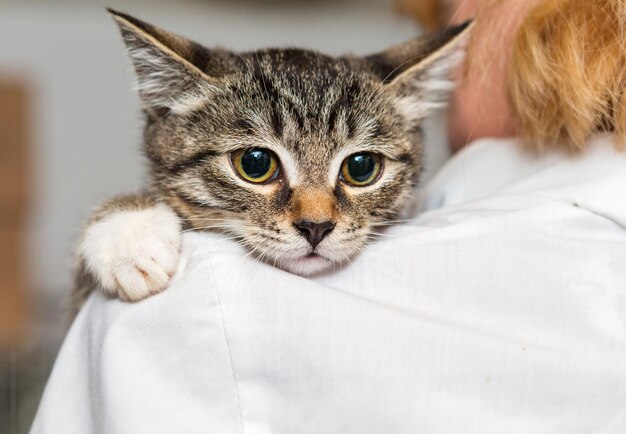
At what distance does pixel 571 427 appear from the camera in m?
0.82

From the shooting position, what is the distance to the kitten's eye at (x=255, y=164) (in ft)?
3.73

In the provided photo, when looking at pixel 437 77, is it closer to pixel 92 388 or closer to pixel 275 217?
pixel 275 217

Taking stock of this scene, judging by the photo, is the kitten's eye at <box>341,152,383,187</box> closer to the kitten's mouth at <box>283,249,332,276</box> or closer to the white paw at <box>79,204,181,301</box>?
the kitten's mouth at <box>283,249,332,276</box>

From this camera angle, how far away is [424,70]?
133cm

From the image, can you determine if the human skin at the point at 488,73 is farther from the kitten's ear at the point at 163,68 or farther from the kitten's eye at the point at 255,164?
the kitten's ear at the point at 163,68

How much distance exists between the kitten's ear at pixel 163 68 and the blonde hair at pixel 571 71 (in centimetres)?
57

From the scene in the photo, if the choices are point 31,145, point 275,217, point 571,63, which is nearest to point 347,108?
point 275,217

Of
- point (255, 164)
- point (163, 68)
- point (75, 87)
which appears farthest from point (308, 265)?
point (75, 87)

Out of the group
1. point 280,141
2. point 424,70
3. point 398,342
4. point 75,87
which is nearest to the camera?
point 398,342

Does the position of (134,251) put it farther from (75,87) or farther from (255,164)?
(75,87)

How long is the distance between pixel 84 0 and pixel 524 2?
358cm

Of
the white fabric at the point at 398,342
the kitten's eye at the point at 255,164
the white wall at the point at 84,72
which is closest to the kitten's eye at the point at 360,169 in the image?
the kitten's eye at the point at 255,164

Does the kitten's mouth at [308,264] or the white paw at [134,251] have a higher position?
the white paw at [134,251]

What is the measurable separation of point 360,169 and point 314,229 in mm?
189
